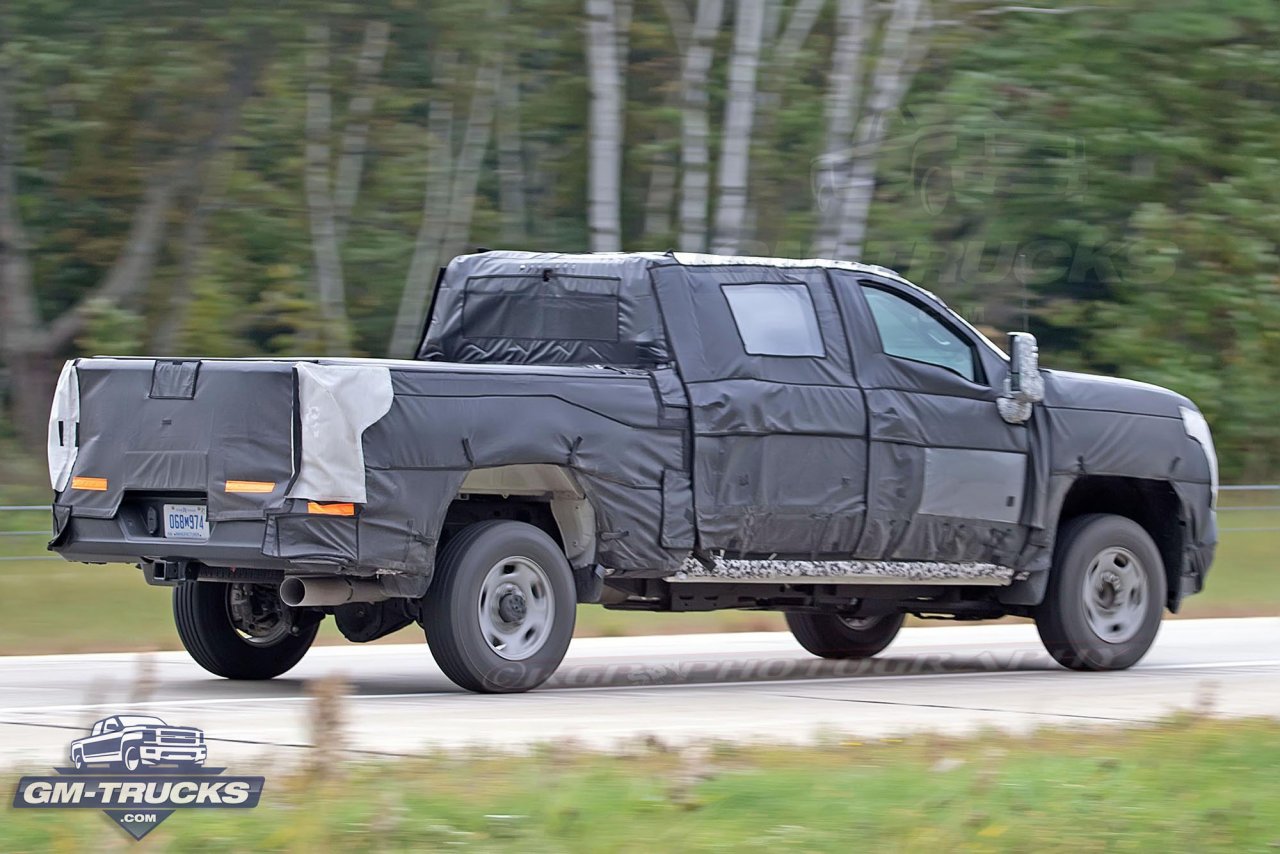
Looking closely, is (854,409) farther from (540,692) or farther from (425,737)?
(425,737)

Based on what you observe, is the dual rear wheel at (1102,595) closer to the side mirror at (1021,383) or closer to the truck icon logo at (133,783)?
the side mirror at (1021,383)

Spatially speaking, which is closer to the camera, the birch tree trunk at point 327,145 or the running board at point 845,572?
the running board at point 845,572

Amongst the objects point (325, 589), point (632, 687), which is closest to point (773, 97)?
point (632, 687)

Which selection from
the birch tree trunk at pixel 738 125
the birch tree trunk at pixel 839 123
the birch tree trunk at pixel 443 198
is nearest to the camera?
the birch tree trunk at pixel 738 125

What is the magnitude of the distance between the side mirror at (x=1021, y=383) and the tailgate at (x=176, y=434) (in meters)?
4.33

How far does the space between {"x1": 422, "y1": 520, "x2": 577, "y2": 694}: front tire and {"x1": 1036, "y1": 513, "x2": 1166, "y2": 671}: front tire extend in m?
3.27

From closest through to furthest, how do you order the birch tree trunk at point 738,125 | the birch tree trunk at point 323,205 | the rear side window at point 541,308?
the rear side window at point 541,308, the birch tree trunk at point 738,125, the birch tree trunk at point 323,205

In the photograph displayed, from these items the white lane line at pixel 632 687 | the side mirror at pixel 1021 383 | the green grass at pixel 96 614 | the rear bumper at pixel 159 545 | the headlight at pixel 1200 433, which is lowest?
the green grass at pixel 96 614

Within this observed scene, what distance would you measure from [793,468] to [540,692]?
5.78 feet

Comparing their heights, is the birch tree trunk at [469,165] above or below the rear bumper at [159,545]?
above

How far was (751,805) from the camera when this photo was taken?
6.66 m

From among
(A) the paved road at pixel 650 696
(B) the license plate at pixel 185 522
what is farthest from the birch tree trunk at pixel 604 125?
(B) the license plate at pixel 185 522

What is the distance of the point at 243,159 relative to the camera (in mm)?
25406

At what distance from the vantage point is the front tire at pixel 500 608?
33.6 ft
